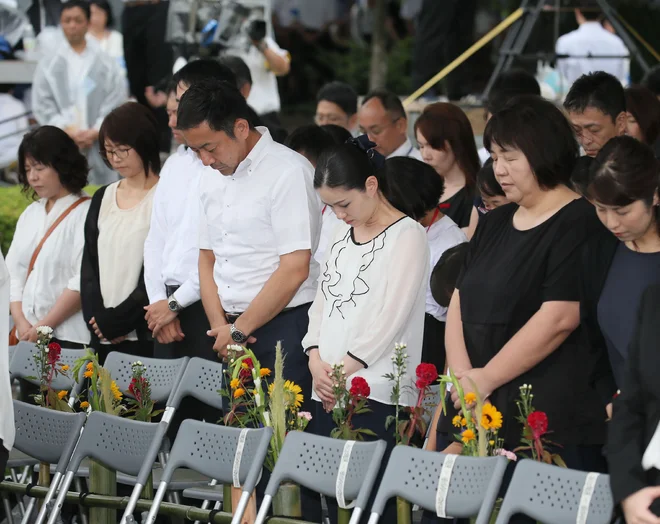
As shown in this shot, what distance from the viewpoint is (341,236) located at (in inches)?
191

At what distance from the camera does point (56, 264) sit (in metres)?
6.31

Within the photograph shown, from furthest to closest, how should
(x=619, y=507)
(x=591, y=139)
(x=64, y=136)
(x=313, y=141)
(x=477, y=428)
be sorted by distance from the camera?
(x=64, y=136), (x=313, y=141), (x=591, y=139), (x=477, y=428), (x=619, y=507)

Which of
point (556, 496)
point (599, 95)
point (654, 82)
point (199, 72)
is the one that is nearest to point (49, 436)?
point (199, 72)

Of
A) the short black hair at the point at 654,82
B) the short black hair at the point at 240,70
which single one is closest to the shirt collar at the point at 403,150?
the short black hair at the point at 240,70

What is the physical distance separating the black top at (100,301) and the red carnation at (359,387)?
1.73m

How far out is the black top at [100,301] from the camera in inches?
231

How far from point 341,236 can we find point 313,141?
1122 millimetres

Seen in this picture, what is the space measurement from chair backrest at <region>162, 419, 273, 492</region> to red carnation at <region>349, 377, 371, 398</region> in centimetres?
31

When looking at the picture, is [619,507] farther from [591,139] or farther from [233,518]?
[591,139]

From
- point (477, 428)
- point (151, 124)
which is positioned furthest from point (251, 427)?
point (151, 124)

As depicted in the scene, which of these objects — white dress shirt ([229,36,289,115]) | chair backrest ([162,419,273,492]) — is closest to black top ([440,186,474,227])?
chair backrest ([162,419,273,492])

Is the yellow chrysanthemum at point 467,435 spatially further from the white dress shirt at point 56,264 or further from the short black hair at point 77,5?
the short black hair at point 77,5

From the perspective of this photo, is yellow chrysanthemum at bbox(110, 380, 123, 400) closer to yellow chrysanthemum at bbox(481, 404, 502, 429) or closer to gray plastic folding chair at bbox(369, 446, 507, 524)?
gray plastic folding chair at bbox(369, 446, 507, 524)

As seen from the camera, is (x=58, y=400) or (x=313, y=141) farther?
(x=313, y=141)
